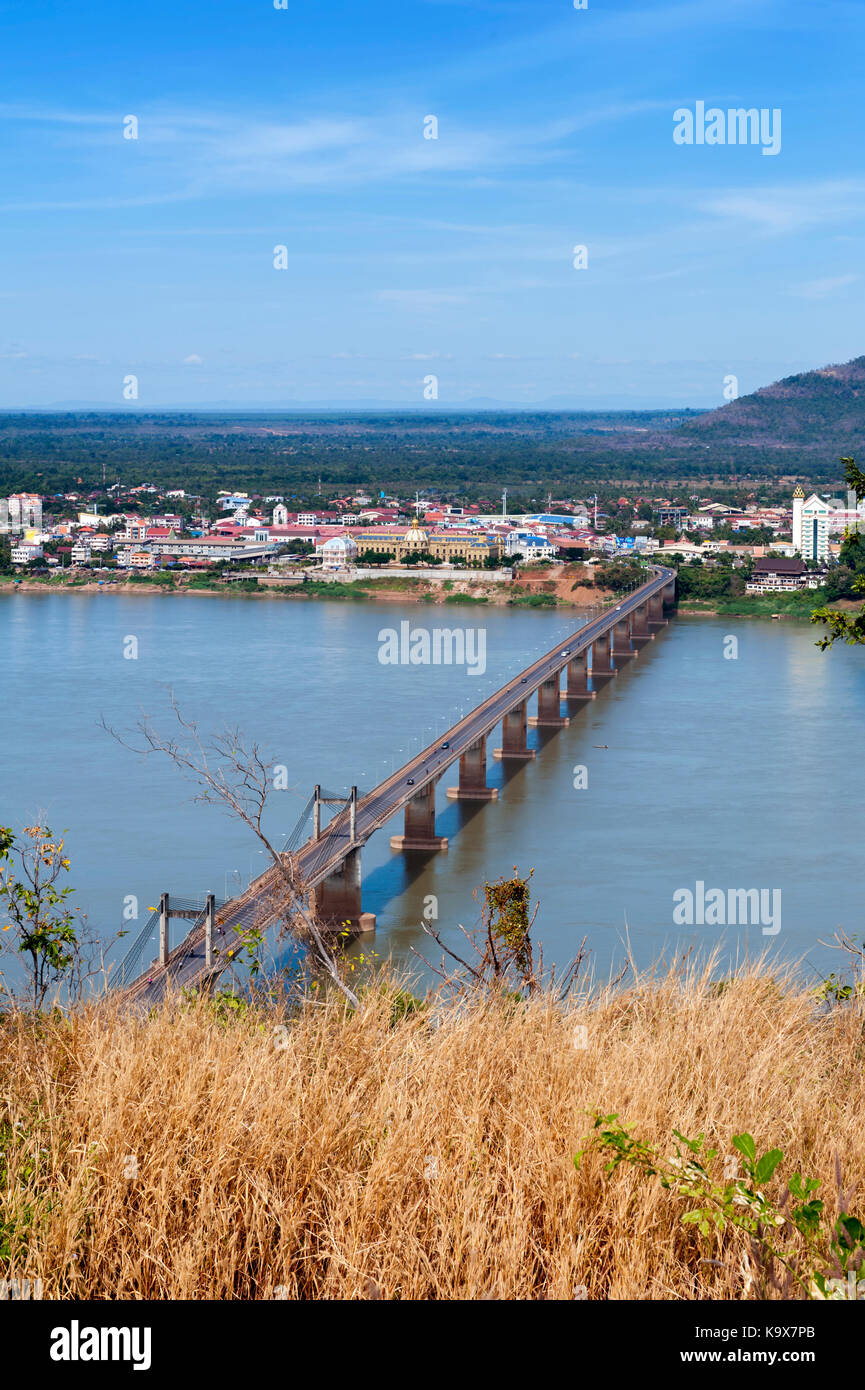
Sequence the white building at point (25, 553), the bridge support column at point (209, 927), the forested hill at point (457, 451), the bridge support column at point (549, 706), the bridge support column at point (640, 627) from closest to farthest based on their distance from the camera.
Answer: the bridge support column at point (209, 927)
the bridge support column at point (549, 706)
the bridge support column at point (640, 627)
the white building at point (25, 553)
the forested hill at point (457, 451)

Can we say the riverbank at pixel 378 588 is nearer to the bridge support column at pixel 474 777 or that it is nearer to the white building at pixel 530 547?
the white building at pixel 530 547

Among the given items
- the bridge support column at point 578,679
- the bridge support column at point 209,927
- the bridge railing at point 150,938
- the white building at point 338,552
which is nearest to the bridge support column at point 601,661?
the bridge support column at point 578,679

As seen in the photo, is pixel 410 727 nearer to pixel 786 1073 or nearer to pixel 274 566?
pixel 786 1073

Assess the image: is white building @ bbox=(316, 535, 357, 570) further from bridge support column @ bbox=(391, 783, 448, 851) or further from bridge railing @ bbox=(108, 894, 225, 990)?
bridge railing @ bbox=(108, 894, 225, 990)

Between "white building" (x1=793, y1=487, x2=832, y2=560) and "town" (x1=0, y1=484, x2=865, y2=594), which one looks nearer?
"town" (x1=0, y1=484, x2=865, y2=594)

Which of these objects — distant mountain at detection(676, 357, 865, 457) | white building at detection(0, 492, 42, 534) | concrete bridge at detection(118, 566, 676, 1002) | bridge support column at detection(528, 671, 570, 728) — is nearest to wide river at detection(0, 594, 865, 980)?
concrete bridge at detection(118, 566, 676, 1002)
